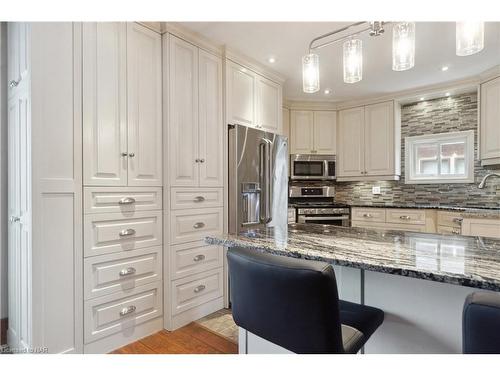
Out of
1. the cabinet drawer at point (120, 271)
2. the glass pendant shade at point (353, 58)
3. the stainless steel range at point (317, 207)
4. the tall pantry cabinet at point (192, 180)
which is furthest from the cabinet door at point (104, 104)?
the stainless steel range at point (317, 207)

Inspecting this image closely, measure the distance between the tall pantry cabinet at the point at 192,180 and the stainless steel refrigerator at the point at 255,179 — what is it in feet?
0.43

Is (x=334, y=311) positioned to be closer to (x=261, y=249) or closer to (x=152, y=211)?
(x=261, y=249)

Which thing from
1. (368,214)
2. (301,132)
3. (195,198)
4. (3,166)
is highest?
(301,132)

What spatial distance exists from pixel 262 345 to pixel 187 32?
2321 mm

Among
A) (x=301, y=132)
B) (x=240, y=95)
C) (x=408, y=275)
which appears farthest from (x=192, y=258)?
(x=301, y=132)

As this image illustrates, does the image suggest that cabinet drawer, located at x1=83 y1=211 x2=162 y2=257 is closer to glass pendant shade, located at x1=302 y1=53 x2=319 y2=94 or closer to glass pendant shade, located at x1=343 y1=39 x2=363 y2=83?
glass pendant shade, located at x1=302 y1=53 x2=319 y2=94

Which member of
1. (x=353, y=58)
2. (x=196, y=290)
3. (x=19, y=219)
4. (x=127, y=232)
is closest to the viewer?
(x=353, y=58)

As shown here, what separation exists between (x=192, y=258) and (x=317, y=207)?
6.81 feet

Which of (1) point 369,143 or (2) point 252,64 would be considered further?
(1) point 369,143

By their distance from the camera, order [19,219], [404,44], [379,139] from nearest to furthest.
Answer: [404,44] < [19,219] < [379,139]

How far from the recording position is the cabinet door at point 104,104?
183cm

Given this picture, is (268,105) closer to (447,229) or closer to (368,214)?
(368,214)

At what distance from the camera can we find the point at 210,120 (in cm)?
256
